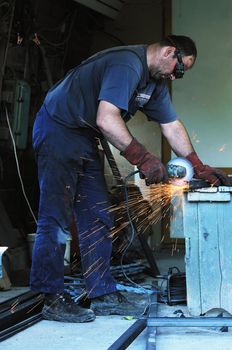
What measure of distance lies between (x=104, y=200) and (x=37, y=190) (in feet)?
6.75

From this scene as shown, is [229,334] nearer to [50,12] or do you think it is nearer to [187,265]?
[187,265]

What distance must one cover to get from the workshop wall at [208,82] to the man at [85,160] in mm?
2252

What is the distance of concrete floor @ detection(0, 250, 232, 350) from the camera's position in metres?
2.21

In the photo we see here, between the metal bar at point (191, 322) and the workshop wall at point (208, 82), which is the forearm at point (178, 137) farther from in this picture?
the workshop wall at point (208, 82)

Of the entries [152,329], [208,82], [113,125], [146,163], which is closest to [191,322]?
[152,329]

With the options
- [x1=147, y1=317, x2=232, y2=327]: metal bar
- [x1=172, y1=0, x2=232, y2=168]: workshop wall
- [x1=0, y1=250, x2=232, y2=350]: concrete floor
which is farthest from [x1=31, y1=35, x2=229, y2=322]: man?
[x1=172, y1=0, x2=232, y2=168]: workshop wall

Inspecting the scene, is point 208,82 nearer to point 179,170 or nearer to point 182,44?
point 182,44

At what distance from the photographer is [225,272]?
8.95ft

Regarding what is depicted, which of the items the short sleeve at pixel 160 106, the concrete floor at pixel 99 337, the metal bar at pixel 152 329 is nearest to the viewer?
the metal bar at pixel 152 329

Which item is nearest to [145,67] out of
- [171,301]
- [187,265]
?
[187,265]

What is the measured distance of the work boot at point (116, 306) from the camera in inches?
108

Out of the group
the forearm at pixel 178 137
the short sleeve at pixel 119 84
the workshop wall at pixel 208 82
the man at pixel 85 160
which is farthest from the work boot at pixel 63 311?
the workshop wall at pixel 208 82

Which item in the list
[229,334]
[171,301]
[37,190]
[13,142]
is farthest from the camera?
[37,190]

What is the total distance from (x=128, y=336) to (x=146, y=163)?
78 cm
